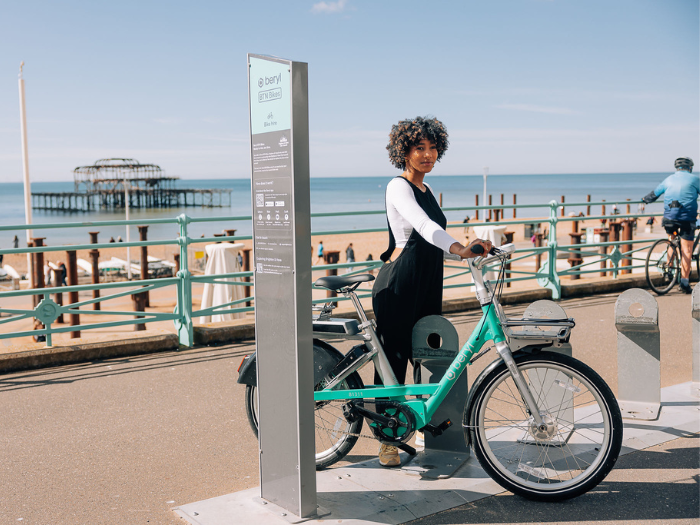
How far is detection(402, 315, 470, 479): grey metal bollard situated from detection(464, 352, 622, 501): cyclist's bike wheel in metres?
0.23

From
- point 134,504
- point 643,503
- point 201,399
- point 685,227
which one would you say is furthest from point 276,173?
point 685,227

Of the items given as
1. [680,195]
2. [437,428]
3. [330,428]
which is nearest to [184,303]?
[330,428]

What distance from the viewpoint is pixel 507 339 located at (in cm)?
357

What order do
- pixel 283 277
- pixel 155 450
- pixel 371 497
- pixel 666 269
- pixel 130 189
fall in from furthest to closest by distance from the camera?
pixel 130 189, pixel 666 269, pixel 155 450, pixel 371 497, pixel 283 277

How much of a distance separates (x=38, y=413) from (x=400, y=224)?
309 centimetres

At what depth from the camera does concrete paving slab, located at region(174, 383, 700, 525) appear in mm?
3316

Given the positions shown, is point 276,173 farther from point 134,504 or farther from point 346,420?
point 134,504

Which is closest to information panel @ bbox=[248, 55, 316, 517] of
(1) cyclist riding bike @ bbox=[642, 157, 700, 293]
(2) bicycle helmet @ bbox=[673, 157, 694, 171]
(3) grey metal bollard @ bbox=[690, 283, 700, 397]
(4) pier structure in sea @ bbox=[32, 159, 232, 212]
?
(3) grey metal bollard @ bbox=[690, 283, 700, 397]

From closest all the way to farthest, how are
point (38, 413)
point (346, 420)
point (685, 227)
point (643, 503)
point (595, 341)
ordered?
point (643, 503) → point (346, 420) → point (38, 413) → point (595, 341) → point (685, 227)

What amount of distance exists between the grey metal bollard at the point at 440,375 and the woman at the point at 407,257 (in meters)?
0.08

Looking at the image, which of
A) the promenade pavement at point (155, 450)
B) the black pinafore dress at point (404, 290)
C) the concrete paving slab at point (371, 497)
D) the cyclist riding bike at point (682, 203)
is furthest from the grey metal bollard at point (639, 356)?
the cyclist riding bike at point (682, 203)

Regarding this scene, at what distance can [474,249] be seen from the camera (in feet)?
11.2

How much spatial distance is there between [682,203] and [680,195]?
138 millimetres

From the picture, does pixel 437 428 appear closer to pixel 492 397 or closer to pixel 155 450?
pixel 492 397
